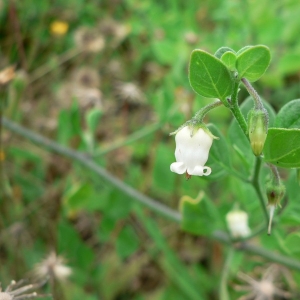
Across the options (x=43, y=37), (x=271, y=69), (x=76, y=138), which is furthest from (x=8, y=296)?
(x=43, y=37)

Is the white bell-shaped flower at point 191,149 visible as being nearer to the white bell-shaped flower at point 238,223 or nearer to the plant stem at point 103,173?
the white bell-shaped flower at point 238,223

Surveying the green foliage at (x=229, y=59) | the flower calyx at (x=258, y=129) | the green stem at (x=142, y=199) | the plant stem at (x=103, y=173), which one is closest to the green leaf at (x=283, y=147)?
the flower calyx at (x=258, y=129)

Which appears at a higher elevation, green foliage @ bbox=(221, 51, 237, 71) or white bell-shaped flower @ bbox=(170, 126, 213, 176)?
green foliage @ bbox=(221, 51, 237, 71)

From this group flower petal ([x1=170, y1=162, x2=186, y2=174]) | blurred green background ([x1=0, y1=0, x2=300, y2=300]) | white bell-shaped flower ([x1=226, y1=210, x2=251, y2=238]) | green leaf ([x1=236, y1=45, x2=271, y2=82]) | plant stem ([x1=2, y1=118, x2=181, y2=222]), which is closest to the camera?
green leaf ([x1=236, y1=45, x2=271, y2=82])

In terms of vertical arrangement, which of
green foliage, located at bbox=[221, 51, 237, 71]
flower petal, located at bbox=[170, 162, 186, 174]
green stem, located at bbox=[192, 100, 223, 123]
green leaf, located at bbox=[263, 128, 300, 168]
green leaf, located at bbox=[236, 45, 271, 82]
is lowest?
green leaf, located at bbox=[263, 128, 300, 168]

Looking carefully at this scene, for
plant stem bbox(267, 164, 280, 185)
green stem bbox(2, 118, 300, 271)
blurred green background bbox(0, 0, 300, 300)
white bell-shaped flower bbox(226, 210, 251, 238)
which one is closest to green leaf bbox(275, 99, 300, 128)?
→ plant stem bbox(267, 164, 280, 185)

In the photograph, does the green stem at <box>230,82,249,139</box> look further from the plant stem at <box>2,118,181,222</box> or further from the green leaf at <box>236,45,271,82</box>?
the plant stem at <box>2,118,181,222</box>

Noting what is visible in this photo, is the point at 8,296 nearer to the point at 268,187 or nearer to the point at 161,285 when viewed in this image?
the point at 268,187
